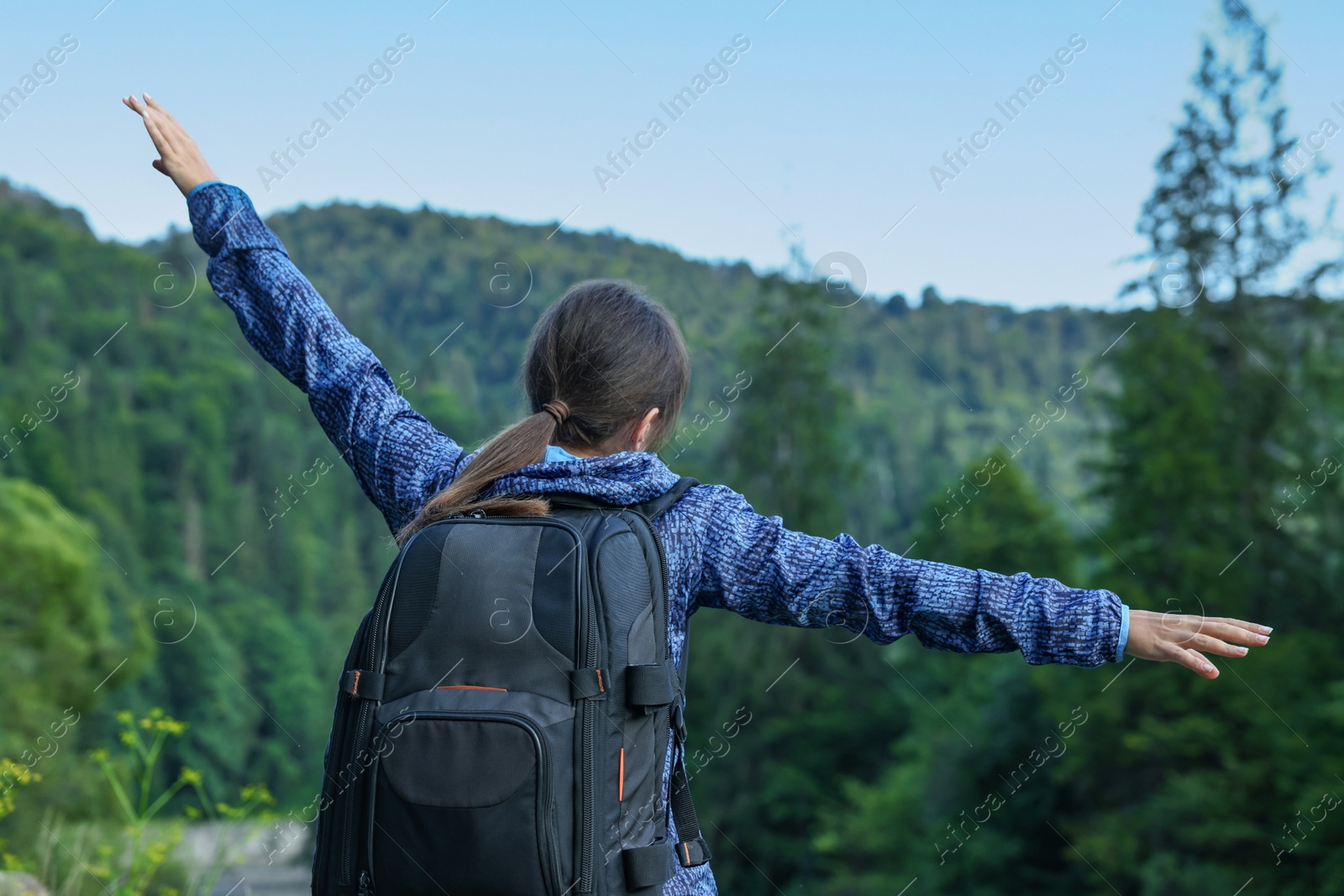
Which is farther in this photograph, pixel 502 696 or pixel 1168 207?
pixel 1168 207

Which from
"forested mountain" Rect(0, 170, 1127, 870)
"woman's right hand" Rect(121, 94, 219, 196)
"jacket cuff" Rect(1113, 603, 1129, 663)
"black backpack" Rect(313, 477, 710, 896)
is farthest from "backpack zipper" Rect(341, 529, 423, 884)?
"forested mountain" Rect(0, 170, 1127, 870)

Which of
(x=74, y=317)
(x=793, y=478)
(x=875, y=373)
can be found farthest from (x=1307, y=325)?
(x=74, y=317)

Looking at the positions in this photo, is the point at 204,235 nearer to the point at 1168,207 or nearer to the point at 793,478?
the point at 1168,207

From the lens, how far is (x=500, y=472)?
4.76 ft

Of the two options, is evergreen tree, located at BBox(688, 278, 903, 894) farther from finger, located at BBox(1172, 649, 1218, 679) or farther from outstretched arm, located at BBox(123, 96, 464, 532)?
finger, located at BBox(1172, 649, 1218, 679)

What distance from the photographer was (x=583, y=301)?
59.8 inches

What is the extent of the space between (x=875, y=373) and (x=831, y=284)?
26.5m

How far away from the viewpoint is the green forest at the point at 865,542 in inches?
606

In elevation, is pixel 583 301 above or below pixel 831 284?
below

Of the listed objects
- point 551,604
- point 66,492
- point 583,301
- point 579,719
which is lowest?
point 579,719

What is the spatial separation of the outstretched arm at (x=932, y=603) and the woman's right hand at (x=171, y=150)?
3.06 ft

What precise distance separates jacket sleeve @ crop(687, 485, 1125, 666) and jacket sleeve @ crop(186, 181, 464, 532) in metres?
0.42

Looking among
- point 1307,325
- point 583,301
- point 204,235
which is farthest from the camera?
point 1307,325

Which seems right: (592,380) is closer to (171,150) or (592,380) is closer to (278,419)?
(171,150)
